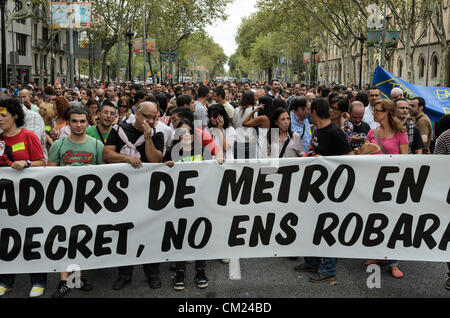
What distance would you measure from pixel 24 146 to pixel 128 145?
98cm

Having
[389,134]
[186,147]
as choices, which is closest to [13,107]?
[186,147]

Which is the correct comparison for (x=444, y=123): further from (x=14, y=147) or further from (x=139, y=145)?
(x=14, y=147)

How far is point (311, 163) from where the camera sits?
5098 millimetres

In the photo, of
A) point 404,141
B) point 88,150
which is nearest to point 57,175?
point 88,150

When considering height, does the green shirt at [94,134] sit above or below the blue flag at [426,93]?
below

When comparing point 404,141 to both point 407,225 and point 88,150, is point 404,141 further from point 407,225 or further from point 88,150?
point 88,150

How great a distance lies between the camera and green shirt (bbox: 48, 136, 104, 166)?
5.23 m

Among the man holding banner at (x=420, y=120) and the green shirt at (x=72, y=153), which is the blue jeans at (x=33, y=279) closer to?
the green shirt at (x=72, y=153)

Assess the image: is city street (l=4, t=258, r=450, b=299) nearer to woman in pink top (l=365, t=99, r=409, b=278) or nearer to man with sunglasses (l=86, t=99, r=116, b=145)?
woman in pink top (l=365, t=99, r=409, b=278)

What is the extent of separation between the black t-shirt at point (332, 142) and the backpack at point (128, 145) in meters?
1.80

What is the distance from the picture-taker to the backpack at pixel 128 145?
207 inches

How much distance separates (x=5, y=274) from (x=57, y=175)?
109 centimetres

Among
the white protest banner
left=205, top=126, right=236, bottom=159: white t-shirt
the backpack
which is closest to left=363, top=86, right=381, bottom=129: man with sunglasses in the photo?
left=205, top=126, right=236, bottom=159: white t-shirt

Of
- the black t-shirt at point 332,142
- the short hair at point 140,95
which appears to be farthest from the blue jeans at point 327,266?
the short hair at point 140,95
